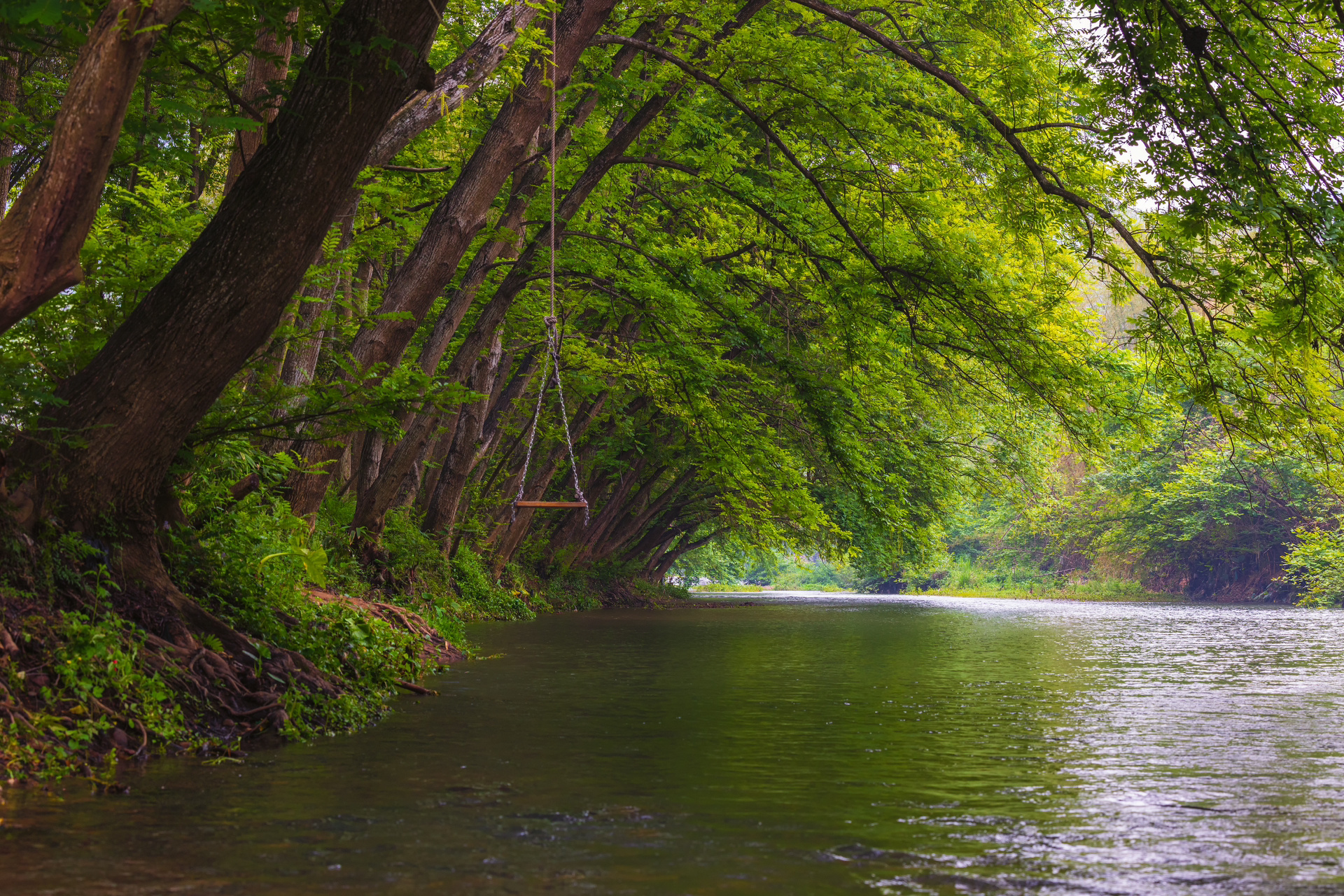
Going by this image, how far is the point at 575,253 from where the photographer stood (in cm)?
1571

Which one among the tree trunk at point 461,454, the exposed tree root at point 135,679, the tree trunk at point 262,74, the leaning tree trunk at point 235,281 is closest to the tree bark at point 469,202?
the tree trunk at point 262,74

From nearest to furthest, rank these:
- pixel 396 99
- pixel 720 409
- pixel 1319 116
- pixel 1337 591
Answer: pixel 396 99, pixel 1319 116, pixel 720 409, pixel 1337 591

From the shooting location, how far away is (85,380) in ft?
22.5

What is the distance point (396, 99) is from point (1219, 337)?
6755 millimetres

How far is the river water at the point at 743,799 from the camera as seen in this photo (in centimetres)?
442

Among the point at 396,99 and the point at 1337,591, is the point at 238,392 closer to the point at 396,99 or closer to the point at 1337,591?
the point at 396,99

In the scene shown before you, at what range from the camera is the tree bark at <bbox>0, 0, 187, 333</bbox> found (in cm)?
586

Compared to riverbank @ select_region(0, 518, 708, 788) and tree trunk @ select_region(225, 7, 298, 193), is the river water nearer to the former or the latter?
riverbank @ select_region(0, 518, 708, 788)

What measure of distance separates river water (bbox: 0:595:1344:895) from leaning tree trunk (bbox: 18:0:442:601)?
6.20 feet

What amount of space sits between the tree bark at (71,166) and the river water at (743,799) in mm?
2481

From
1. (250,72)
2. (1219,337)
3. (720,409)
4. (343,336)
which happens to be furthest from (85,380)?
(720,409)

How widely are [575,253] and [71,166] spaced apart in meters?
10.0

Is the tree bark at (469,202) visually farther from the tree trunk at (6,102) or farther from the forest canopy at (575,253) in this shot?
the tree trunk at (6,102)

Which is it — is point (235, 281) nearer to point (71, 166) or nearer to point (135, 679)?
point (71, 166)
